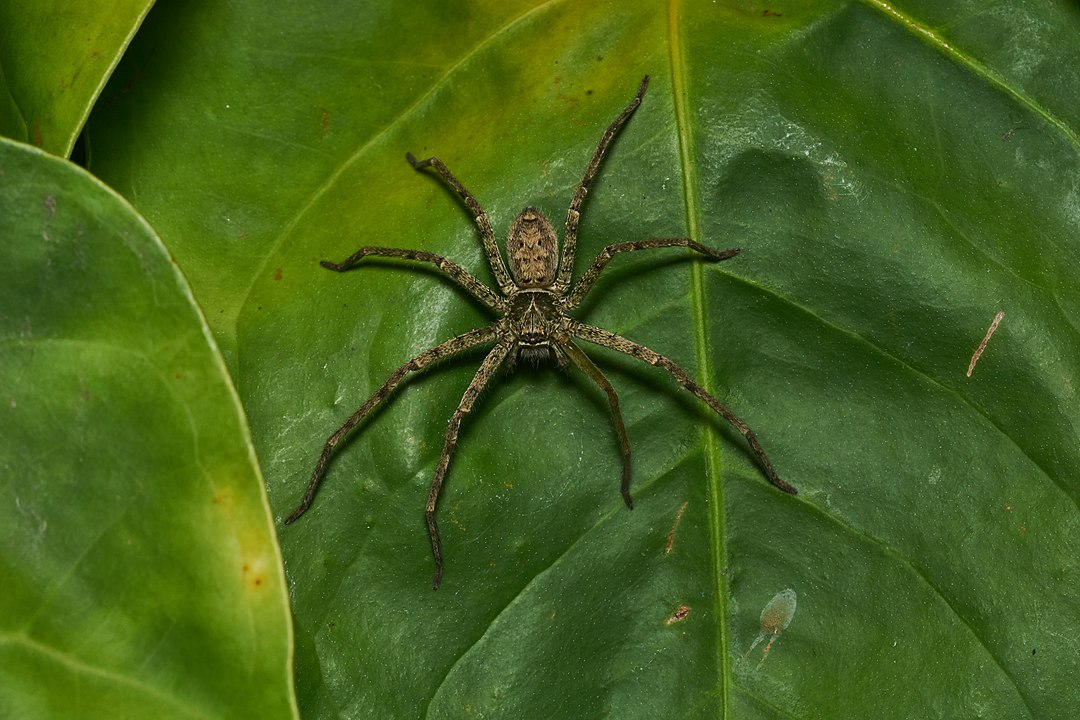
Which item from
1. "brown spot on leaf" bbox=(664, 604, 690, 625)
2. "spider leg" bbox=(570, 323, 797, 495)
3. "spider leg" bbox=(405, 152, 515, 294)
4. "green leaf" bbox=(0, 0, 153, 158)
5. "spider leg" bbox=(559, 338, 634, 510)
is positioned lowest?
"brown spot on leaf" bbox=(664, 604, 690, 625)

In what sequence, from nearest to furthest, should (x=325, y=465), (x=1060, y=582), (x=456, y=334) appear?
(x=1060, y=582)
(x=325, y=465)
(x=456, y=334)

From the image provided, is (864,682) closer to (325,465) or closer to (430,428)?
(430,428)

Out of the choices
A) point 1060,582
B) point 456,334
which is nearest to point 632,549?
point 456,334

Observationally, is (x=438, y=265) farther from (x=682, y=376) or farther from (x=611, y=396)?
(x=682, y=376)

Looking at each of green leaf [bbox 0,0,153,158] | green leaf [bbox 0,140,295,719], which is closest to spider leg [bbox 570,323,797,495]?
green leaf [bbox 0,140,295,719]

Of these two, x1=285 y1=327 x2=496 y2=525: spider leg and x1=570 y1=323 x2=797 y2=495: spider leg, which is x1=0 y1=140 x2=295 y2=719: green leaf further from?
x1=570 y1=323 x2=797 y2=495: spider leg
